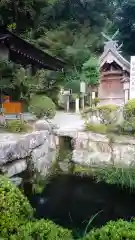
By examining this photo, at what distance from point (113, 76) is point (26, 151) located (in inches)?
401

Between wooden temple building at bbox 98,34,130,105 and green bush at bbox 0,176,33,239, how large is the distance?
12832 millimetres

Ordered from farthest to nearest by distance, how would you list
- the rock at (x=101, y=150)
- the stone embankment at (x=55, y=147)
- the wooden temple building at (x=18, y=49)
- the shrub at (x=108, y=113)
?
1. the shrub at (x=108, y=113)
2. the rock at (x=101, y=150)
3. the stone embankment at (x=55, y=147)
4. the wooden temple building at (x=18, y=49)

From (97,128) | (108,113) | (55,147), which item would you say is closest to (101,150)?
(97,128)

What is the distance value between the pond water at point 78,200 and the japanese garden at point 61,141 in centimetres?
2

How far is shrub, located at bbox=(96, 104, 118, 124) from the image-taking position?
1065 centimetres

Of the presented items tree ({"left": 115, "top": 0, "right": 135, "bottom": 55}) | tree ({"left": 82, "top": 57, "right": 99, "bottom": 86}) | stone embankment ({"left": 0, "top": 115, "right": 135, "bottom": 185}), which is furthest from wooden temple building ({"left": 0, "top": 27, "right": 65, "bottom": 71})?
tree ({"left": 115, "top": 0, "right": 135, "bottom": 55})

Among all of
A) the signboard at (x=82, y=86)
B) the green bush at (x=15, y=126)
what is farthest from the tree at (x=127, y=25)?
the green bush at (x=15, y=126)

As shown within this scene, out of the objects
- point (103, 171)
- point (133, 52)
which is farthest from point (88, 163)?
point (133, 52)

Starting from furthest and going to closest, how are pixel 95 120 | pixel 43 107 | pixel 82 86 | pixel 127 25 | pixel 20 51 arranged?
pixel 127 25 → pixel 82 86 → pixel 95 120 → pixel 43 107 → pixel 20 51

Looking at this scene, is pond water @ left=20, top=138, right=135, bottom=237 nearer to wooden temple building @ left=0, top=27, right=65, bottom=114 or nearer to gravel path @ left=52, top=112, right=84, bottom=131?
gravel path @ left=52, top=112, right=84, bottom=131

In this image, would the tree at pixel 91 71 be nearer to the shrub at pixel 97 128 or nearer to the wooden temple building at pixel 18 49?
the shrub at pixel 97 128

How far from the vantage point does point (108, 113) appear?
35.4 ft

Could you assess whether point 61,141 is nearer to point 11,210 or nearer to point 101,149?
point 101,149

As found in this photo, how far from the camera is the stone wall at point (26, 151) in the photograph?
25.5 ft
